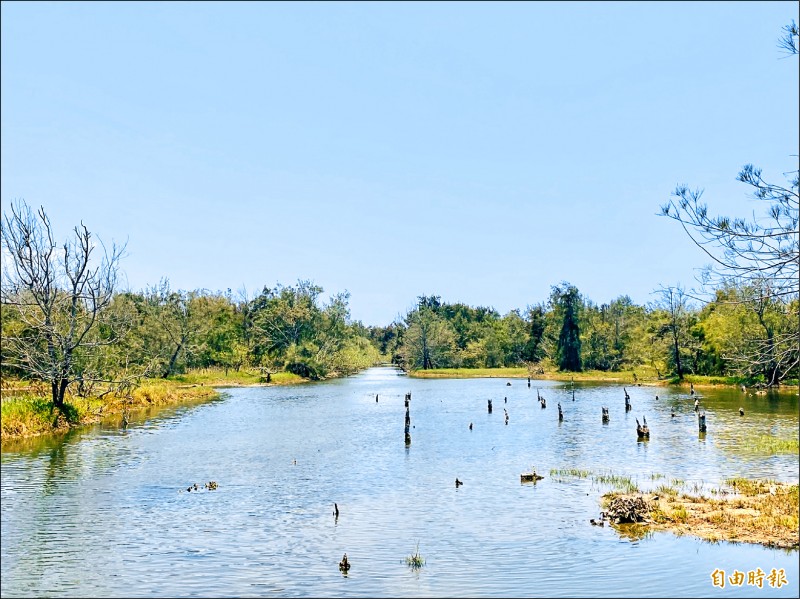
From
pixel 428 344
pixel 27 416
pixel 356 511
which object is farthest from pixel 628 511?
pixel 428 344

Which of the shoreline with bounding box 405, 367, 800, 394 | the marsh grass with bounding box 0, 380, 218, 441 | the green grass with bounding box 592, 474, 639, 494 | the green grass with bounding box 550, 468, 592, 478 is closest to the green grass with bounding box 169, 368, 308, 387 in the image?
the marsh grass with bounding box 0, 380, 218, 441

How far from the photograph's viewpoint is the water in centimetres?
1795

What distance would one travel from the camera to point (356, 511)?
25875mm

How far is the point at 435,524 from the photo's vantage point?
23781 millimetres

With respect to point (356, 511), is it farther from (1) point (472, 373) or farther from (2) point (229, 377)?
(1) point (472, 373)

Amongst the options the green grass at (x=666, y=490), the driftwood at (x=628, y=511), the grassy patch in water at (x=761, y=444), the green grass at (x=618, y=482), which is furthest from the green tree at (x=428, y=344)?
A: the driftwood at (x=628, y=511)

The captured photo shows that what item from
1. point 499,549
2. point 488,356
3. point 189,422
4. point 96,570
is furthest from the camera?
point 488,356

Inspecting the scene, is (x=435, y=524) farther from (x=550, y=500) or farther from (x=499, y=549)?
(x=550, y=500)

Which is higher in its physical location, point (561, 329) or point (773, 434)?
point (561, 329)

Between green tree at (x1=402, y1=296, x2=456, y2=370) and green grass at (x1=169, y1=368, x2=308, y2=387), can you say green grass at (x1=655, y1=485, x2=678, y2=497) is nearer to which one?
green grass at (x1=169, y1=368, x2=308, y2=387)

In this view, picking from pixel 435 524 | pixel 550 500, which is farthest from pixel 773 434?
pixel 435 524

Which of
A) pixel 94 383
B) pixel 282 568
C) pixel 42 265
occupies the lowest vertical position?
pixel 282 568

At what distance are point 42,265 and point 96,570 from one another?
1312 inches

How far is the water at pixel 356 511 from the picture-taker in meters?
18.0
